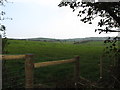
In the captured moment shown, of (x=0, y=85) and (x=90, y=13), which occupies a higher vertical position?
(x=90, y=13)

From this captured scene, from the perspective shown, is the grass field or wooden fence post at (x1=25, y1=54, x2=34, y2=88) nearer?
wooden fence post at (x1=25, y1=54, x2=34, y2=88)

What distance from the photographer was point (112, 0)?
9914 millimetres

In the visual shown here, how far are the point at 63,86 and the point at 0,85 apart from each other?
1876 millimetres

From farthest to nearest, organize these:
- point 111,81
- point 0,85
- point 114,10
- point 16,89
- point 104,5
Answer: point 114,10 < point 104,5 < point 111,81 < point 16,89 < point 0,85

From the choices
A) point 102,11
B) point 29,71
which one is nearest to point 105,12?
point 102,11

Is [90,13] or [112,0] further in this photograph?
[90,13]

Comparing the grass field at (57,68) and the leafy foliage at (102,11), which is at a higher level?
the leafy foliage at (102,11)

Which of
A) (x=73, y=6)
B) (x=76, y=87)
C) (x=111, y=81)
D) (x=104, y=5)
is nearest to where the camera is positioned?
(x=76, y=87)

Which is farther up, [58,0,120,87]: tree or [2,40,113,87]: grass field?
[58,0,120,87]: tree

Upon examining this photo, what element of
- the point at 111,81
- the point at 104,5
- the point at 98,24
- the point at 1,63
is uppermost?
the point at 104,5

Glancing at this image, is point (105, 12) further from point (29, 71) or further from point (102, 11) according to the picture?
point (29, 71)

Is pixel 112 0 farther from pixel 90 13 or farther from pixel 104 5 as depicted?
pixel 90 13

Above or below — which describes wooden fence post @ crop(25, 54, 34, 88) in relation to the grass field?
above

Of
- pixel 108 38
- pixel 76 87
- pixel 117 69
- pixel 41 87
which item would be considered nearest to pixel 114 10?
pixel 108 38
